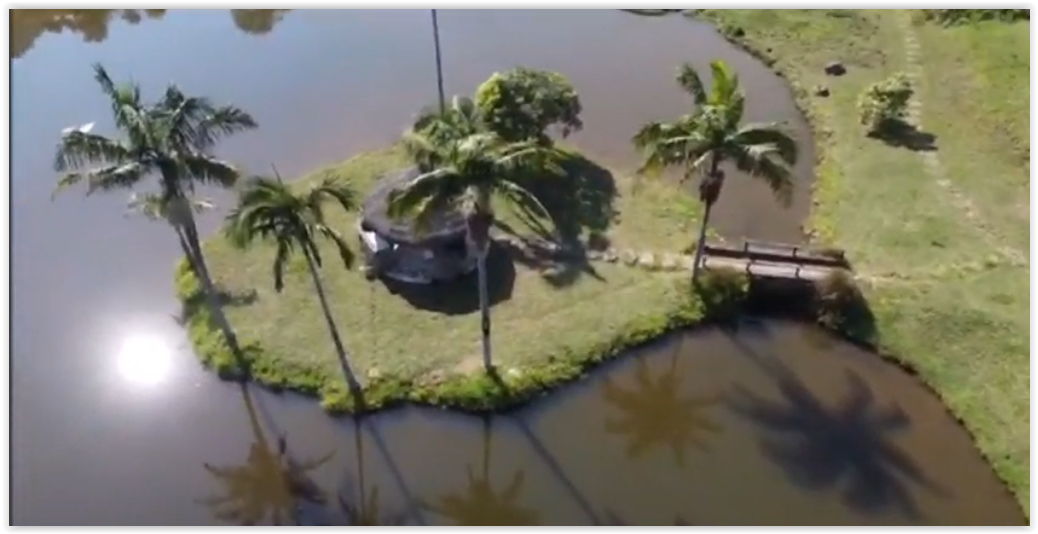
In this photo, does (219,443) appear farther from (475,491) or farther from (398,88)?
(398,88)

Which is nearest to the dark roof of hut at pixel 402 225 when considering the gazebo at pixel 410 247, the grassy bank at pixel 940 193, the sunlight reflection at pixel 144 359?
the gazebo at pixel 410 247

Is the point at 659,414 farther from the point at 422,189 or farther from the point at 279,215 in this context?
the point at 279,215

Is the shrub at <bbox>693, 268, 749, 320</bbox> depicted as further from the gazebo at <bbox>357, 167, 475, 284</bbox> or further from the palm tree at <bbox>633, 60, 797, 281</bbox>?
the gazebo at <bbox>357, 167, 475, 284</bbox>

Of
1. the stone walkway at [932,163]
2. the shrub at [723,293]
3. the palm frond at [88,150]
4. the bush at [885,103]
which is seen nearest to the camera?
the palm frond at [88,150]

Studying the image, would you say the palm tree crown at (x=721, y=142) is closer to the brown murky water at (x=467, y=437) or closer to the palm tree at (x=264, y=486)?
the brown murky water at (x=467, y=437)

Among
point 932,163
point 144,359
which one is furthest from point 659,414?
point 932,163
